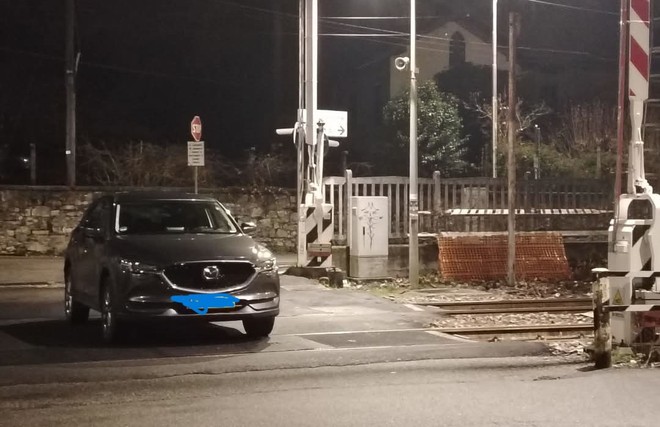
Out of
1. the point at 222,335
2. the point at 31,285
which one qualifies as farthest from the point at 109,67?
the point at 222,335

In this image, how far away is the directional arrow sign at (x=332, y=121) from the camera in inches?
696

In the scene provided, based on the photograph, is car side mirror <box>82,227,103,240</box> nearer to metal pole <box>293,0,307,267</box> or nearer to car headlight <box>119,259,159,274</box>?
car headlight <box>119,259,159,274</box>

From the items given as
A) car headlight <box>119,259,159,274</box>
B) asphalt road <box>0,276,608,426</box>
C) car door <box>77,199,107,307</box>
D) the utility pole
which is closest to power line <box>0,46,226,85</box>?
the utility pole

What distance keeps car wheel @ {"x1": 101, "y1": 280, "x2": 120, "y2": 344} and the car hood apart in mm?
498

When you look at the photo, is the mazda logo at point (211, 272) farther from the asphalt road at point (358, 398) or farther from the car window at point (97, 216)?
the car window at point (97, 216)

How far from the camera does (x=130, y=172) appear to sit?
24.0m

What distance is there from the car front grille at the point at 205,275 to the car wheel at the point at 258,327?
0.81 meters

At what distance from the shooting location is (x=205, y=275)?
32.1ft

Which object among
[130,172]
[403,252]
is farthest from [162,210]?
[130,172]

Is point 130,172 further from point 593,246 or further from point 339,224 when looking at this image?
point 593,246

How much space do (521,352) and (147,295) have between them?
4.25 m

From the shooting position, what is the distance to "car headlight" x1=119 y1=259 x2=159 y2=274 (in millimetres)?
9625

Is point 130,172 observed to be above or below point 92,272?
above

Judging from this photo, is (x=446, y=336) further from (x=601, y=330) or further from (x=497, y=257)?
(x=497, y=257)
